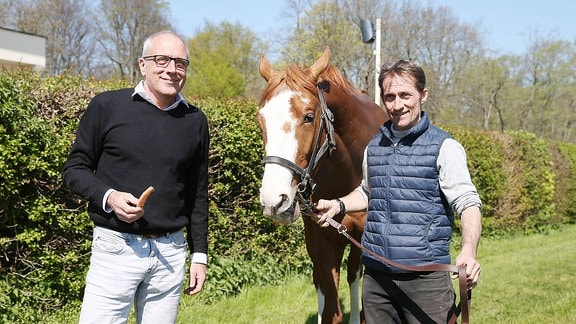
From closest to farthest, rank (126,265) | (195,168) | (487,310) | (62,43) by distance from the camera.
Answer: (126,265) → (195,168) → (487,310) → (62,43)

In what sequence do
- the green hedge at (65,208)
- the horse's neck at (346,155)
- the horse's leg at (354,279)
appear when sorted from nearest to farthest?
the horse's neck at (346,155), the green hedge at (65,208), the horse's leg at (354,279)

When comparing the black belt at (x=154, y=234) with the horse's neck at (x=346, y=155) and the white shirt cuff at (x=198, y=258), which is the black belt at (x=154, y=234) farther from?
the horse's neck at (x=346, y=155)

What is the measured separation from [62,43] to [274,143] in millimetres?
41027

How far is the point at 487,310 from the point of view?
5.68 m

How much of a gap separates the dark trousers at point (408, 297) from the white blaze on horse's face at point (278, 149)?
62cm

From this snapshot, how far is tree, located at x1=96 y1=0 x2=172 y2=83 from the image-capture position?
4009 cm

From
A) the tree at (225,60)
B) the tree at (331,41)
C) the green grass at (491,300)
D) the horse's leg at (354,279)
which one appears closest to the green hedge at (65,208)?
the green grass at (491,300)

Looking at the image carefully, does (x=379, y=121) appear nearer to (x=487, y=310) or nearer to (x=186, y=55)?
(x=186, y=55)

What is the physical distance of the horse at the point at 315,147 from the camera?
269cm

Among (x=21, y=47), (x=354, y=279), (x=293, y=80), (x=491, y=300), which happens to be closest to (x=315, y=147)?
(x=293, y=80)

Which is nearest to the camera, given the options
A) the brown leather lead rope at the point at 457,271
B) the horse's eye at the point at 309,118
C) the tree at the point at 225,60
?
the brown leather lead rope at the point at 457,271

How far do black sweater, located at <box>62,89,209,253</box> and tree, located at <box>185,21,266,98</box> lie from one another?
31.7m

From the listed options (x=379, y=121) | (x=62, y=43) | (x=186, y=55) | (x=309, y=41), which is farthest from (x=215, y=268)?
(x=62, y=43)

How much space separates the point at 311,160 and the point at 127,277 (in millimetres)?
1177
